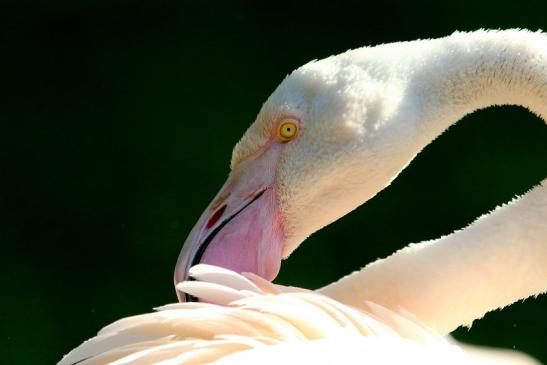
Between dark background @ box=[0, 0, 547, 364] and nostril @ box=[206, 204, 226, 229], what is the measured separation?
167 centimetres

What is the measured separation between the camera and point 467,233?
7.91ft

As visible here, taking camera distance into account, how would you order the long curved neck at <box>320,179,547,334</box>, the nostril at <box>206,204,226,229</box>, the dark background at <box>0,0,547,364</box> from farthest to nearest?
1. the dark background at <box>0,0,547,364</box>
2. the nostril at <box>206,204,226,229</box>
3. the long curved neck at <box>320,179,547,334</box>

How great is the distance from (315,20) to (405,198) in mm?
820

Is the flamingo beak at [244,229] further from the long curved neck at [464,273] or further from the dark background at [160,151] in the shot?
the dark background at [160,151]

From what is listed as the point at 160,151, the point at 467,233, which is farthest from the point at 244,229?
the point at 160,151

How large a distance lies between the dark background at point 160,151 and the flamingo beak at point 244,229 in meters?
1.68

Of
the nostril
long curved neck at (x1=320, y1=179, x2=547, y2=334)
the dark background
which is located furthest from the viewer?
the dark background

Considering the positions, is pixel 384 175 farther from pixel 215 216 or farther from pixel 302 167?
pixel 215 216

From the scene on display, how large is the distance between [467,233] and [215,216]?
0.51 meters

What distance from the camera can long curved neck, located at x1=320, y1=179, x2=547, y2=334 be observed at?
2.36 m

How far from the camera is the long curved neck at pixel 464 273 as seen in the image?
2.36 metres

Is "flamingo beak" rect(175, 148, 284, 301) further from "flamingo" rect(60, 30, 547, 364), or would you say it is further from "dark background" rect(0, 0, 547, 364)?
"dark background" rect(0, 0, 547, 364)

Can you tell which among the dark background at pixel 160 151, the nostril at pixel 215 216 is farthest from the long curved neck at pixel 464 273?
the dark background at pixel 160 151

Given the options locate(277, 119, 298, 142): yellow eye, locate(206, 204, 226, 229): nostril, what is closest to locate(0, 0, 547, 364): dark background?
locate(206, 204, 226, 229): nostril
